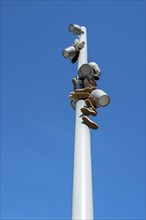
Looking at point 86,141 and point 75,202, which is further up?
point 86,141

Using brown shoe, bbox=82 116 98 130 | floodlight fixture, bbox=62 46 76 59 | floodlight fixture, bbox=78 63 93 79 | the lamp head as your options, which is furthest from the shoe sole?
floodlight fixture, bbox=62 46 76 59

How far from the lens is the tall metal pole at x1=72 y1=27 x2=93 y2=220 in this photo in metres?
3.11

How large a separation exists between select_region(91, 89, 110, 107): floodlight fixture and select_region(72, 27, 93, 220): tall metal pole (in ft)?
0.83

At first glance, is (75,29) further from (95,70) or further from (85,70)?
(85,70)

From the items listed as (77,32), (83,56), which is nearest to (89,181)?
(83,56)

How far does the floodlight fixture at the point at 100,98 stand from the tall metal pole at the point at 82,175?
0.83 ft

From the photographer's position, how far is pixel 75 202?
320cm

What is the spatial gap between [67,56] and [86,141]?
192 cm

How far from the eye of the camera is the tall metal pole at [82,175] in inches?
122

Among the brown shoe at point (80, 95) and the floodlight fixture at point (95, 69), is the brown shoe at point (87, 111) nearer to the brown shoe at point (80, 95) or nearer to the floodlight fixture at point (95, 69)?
the brown shoe at point (80, 95)

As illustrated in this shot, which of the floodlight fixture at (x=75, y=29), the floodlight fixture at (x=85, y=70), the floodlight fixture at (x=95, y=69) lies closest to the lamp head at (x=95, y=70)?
the floodlight fixture at (x=95, y=69)

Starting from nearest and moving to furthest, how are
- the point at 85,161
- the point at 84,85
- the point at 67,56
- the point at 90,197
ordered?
the point at 90,197 < the point at 85,161 < the point at 84,85 < the point at 67,56

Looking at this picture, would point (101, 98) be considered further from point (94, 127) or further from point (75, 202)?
point (75, 202)

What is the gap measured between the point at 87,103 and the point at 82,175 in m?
1.02
